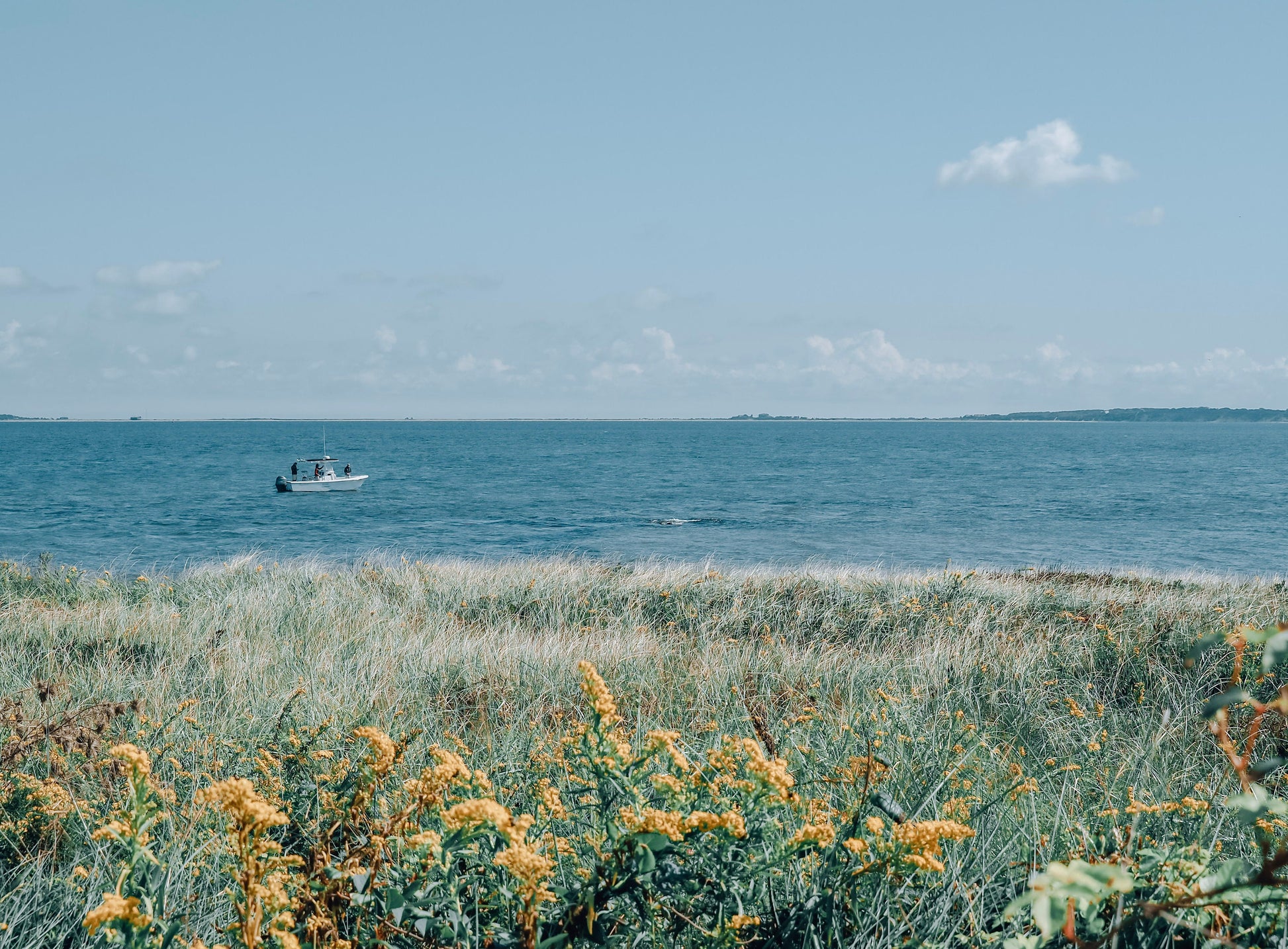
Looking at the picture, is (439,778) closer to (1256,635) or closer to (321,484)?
(1256,635)

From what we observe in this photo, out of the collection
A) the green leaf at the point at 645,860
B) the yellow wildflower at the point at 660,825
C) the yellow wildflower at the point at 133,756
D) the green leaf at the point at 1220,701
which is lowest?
the green leaf at the point at 645,860

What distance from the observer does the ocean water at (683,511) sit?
97.4 ft

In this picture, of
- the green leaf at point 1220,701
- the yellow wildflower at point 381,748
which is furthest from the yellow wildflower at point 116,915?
the green leaf at point 1220,701

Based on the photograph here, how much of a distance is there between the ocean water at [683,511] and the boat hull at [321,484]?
0.86m

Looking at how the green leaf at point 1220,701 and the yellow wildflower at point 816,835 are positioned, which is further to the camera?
the yellow wildflower at point 816,835

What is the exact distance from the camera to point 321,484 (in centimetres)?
4916

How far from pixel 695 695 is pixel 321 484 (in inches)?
1881

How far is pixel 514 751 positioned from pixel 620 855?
224cm

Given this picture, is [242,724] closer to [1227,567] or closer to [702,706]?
[702,706]

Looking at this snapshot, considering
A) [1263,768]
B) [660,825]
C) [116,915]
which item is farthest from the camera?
[660,825]

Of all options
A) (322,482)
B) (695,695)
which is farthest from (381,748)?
(322,482)

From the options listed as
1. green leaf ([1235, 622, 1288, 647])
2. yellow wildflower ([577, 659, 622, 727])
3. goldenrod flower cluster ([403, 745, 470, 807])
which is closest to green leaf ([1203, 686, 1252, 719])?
green leaf ([1235, 622, 1288, 647])

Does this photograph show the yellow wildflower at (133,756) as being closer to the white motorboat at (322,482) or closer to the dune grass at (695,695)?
the dune grass at (695,695)

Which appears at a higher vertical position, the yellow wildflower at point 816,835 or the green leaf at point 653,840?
the green leaf at point 653,840
